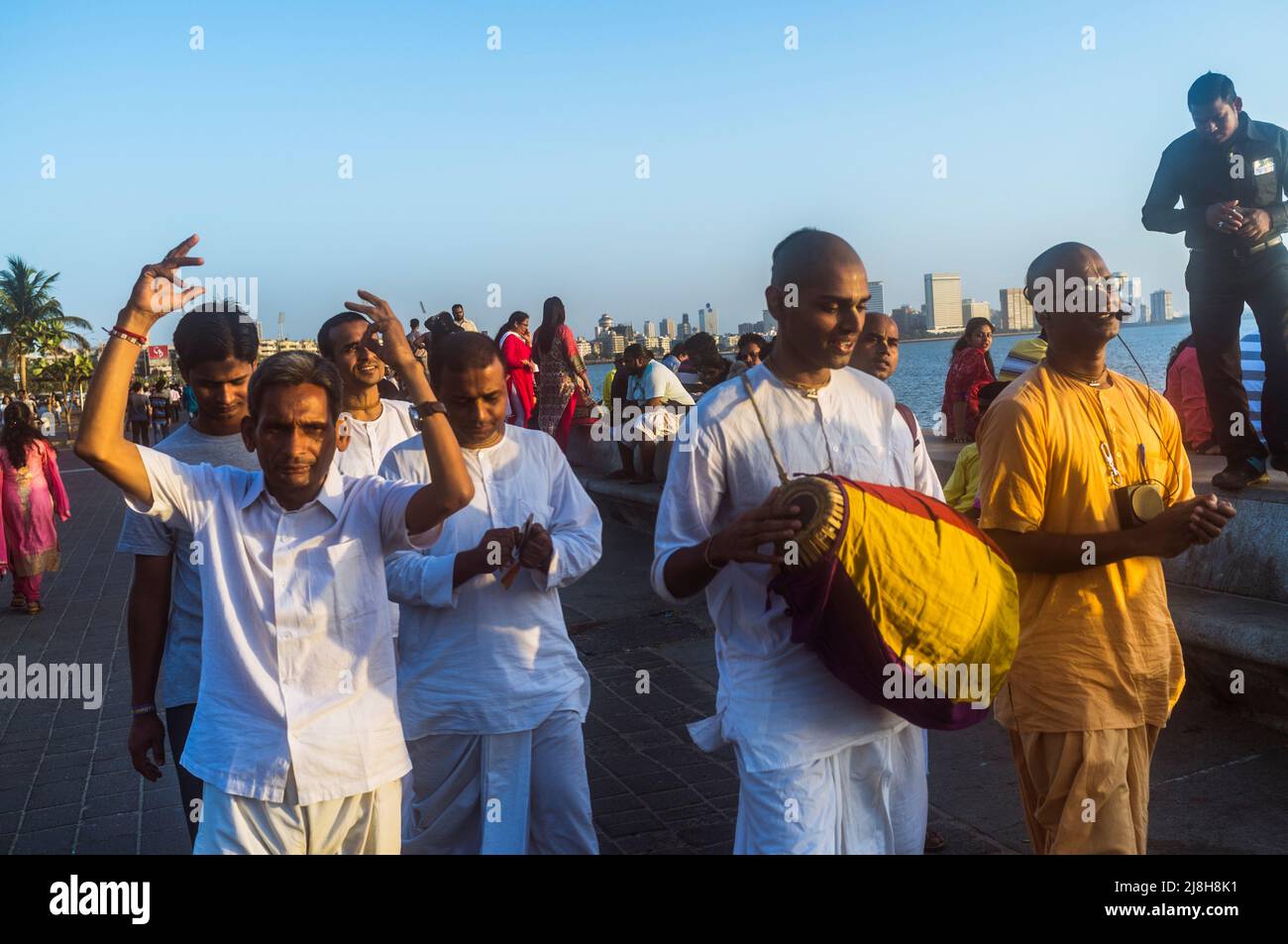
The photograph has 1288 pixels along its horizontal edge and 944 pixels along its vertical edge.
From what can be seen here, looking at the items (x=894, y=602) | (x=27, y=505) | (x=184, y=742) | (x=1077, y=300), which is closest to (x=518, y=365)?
(x=27, y=505)

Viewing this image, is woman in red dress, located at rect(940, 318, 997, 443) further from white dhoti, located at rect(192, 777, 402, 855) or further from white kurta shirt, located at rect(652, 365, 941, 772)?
white dhoti, located at rect(192, 777, 402, 855)

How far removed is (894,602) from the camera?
309cm

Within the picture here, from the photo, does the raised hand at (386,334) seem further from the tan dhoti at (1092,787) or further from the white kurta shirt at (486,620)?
the tan dhoti at (1092,787)

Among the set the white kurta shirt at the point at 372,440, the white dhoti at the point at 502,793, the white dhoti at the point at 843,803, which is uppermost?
the white kurta shirt at the point at 372,440

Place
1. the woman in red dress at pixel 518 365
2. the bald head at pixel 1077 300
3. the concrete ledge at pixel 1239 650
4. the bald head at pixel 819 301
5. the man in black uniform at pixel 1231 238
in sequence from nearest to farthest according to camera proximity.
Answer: the bald head at pixel 819 301, the bald head at pixel 1077 300, the concrete ledge at pixel 1239 650, the man in black uniform at pixel 1231 238, the woman in red dress at pixel 518 365

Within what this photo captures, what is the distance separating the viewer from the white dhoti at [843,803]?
3238mm

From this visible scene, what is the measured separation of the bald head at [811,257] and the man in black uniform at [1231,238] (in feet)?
→ 10.7

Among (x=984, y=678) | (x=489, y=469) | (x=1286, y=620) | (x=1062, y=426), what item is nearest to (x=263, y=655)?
(x=489, y=469)

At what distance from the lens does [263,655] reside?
10.4ft

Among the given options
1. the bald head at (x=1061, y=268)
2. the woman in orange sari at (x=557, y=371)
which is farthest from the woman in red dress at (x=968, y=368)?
the bald head at (x=1061, y=268)

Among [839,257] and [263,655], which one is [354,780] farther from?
[839,257]

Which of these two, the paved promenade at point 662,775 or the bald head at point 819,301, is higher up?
the bald head at point 819,301

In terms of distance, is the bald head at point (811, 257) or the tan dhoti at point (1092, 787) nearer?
the bald head at point (811, 257)

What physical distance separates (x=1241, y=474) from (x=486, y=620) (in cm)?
446
